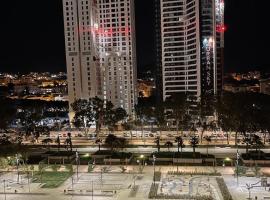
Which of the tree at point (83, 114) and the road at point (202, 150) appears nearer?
the road at point (202, 150)

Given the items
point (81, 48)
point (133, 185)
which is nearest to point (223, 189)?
point (133, 185)

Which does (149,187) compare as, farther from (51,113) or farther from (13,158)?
(51,113)

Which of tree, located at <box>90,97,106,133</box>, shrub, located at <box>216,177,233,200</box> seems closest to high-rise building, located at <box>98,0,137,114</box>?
tree, located at <box>90,97,106,133</box>

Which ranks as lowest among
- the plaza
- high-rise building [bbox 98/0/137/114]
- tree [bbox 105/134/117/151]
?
the plaza

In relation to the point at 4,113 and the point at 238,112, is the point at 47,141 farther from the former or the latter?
the point at 238,112

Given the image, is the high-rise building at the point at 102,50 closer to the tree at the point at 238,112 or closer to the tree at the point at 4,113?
the tree at the point at 4,113

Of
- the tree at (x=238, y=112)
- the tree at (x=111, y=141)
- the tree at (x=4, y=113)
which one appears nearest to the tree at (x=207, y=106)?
the tree at (x=238, y=112)

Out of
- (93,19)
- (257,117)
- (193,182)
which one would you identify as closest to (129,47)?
(93,19)

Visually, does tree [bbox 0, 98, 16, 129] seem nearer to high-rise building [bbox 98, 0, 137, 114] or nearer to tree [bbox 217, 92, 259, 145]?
high-rise building [bbox 98, 0, 137, 114]

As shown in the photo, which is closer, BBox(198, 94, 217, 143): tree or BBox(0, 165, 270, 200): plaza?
BBox(0, 165, 270, 200): plaza
